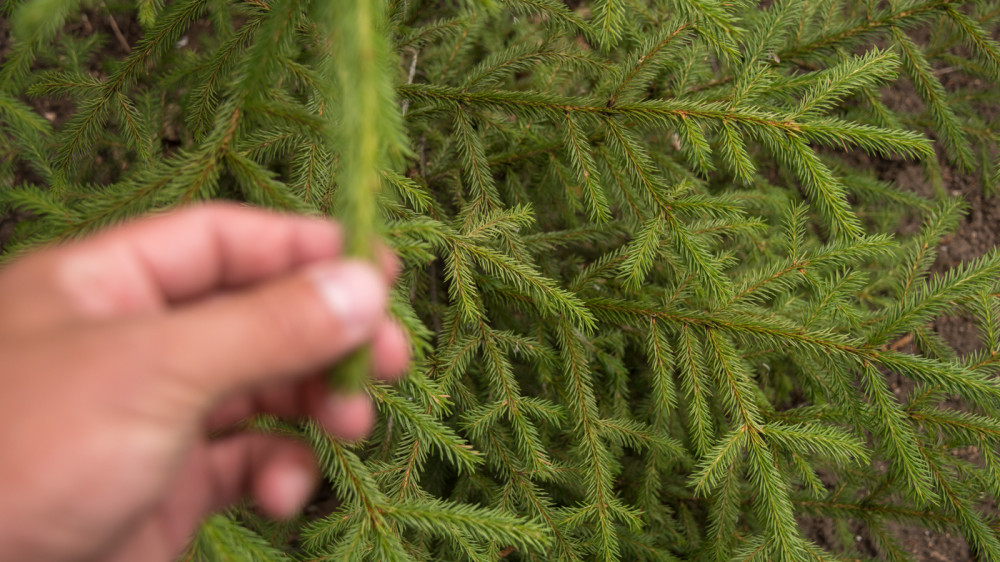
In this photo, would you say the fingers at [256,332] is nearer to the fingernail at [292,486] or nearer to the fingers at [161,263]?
the fingers at [161,263]

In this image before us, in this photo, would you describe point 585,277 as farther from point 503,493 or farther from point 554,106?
point 503,493

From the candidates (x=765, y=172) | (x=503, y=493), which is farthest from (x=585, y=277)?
(x=765, y=172)

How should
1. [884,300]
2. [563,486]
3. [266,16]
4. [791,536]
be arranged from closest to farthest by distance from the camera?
[266,16] < [791,536] < [563,486] < [884,300]

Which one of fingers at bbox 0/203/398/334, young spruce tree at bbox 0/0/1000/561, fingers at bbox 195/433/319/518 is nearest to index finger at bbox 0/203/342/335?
fingers at bbox 0/203/398/334

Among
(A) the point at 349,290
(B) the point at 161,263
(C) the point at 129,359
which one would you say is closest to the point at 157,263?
(B) the point at 161,263

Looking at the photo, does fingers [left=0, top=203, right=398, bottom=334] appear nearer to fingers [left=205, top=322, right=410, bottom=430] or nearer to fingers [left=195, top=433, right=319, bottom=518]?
fingers [left=205, top=322, right=410, bottom=430]

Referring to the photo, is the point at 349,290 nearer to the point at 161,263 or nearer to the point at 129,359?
the point at 129,359
